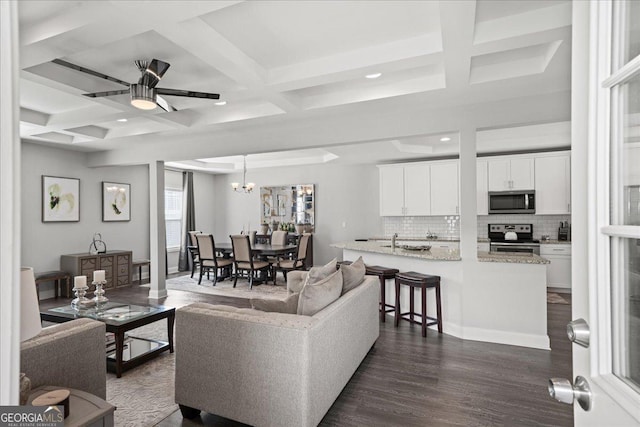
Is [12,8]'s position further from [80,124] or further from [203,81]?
[80,124]

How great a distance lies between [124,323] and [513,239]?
20.2ft

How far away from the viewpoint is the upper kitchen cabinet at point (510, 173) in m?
6.11

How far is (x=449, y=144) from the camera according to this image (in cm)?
634

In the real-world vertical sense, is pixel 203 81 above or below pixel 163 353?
above

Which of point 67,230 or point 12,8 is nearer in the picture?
point 12,8

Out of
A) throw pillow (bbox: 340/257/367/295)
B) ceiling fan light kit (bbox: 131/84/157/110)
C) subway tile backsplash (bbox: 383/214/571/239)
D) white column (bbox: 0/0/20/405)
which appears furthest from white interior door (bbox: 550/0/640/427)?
subway tile backsplash (bbox: 383/214/571/239)

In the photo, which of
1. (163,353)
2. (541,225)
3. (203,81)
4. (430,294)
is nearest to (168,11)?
(203,81)

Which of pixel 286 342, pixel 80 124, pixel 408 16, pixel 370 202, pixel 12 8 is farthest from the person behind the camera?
pixel 370 202

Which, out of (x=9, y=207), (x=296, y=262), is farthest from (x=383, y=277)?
(x=9, y=207)

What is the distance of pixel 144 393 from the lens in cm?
266

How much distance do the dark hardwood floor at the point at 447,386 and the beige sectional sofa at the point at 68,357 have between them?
57cm

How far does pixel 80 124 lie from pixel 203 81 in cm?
224

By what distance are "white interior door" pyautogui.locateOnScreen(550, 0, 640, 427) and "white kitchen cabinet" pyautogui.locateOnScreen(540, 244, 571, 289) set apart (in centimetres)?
600

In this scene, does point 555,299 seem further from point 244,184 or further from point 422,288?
point 244,184
